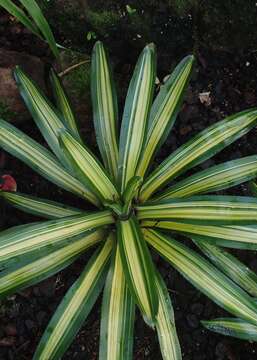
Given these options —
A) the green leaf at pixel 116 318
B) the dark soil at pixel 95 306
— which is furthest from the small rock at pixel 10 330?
the green leaf at pixel 116 318

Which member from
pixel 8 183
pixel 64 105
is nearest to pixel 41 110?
pixel 64 105

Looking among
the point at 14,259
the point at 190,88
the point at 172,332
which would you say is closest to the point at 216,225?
the point at 172,332

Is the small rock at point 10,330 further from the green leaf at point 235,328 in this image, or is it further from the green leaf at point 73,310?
the green leaf at point 235,328

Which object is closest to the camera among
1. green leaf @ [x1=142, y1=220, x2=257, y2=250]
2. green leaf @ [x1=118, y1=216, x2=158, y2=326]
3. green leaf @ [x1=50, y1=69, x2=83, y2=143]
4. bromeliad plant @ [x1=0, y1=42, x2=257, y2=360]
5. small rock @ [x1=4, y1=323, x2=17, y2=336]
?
green leaf @ [x1=118, y1=216, x2=158, y2=326]

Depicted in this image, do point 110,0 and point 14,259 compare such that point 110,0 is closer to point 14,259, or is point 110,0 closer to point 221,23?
point 221,23

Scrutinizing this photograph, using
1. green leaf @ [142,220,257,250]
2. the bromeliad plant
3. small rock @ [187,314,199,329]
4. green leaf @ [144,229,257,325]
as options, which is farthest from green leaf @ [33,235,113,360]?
small rock @ [187,314,199,329]

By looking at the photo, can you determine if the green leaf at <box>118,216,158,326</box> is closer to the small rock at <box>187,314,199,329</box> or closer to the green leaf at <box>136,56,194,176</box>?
the green leaf at <box>136,56,194,176</box>

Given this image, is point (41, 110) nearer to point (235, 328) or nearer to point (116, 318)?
point (116, 318)
